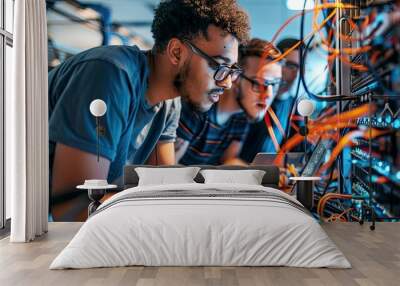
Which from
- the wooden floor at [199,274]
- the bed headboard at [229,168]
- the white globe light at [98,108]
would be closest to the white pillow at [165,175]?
the bed headboard at [229,168]

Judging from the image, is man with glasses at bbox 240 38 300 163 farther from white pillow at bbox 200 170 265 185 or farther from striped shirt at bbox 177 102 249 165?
white pillow at bbox 200 170 265 185

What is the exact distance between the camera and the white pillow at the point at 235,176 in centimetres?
653

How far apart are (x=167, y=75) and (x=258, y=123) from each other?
1.33 m

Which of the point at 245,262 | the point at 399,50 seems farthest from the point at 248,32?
the point at 245,262

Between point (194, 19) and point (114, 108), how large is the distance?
1521 millimetres

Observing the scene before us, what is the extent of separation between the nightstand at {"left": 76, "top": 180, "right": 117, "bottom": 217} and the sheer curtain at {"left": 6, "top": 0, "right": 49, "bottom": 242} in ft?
1.89

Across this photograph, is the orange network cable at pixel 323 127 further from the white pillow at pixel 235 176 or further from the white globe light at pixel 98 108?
the white globe light at pixel 98 108

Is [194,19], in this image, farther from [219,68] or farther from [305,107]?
[305,107]

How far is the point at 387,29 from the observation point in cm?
686

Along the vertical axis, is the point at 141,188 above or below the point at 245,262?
above

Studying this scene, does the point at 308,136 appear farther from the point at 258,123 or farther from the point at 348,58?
the point at 348,58

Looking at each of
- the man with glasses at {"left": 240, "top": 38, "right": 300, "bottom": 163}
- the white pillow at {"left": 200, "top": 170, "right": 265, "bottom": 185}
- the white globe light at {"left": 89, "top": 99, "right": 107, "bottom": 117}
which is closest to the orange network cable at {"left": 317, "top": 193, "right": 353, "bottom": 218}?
the man with glasses at {"left": 240, "top": 38, "right": 300, "bottom": 163}

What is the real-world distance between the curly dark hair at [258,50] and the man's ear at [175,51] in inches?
29.5

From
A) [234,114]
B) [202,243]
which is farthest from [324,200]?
[202,243]
